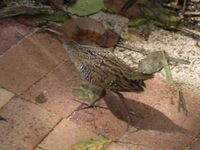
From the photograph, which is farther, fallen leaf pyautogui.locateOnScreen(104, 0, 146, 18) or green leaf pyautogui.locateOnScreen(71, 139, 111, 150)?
fallen leaf pyautogui.locateOnScreen(104, 0, 146, 18)

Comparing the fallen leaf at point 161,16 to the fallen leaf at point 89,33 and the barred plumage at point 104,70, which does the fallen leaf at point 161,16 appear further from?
the barred plumage at point 104,70

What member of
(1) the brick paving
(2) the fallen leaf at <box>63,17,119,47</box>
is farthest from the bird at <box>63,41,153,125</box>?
(2) the fallen leaf at <box>63,17,119,47</box>

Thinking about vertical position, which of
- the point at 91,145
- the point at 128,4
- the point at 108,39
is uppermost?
the point at 128,4

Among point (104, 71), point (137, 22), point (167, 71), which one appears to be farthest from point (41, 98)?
point (137, 22)

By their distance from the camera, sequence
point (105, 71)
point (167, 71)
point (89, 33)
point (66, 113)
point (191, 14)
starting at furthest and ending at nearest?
1. point (191, 14)
2. point (89, 33)
3. point (167, 71)
4. point (66, 113)
5. point (105, 71)

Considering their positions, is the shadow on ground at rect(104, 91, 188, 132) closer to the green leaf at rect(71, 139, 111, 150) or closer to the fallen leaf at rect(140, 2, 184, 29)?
the green leaf at rect(71, 139, 111, 150)

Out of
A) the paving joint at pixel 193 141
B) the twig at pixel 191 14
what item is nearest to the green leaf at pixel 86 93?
the paving joint at pixel 193 141

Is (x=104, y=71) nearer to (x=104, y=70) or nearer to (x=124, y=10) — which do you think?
(x=104, y=70)

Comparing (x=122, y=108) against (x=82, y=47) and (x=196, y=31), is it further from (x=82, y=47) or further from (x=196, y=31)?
(x=196, y=31)
